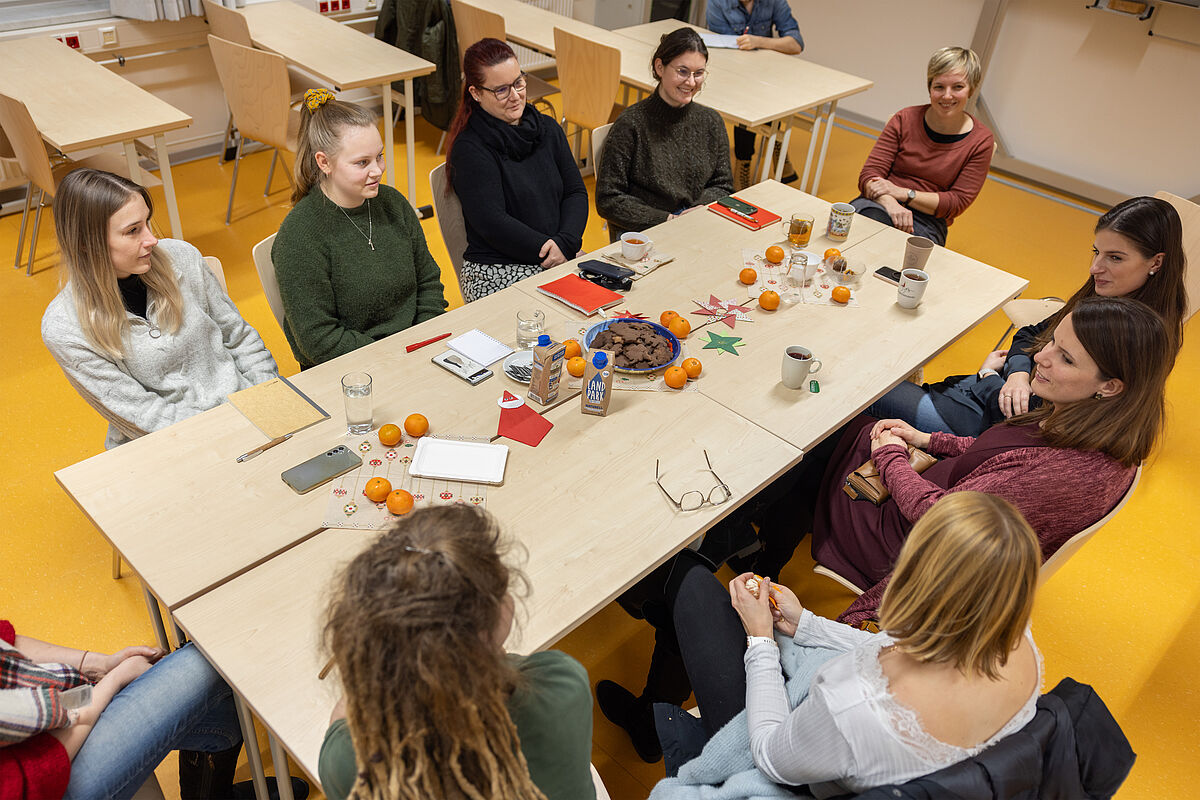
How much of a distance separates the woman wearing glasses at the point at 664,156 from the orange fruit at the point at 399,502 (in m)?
1.86

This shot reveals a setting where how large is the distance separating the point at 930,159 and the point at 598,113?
1.67 m

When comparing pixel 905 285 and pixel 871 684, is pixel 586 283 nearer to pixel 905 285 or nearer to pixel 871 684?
pixel 905 285

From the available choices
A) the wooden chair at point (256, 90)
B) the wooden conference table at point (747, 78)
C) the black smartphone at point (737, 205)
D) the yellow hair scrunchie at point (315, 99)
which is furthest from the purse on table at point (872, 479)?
the wooden chair at point (256, 90)

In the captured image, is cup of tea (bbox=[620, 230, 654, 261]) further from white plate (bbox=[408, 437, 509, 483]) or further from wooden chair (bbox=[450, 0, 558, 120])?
wooden chair (bbox=[450, 0, 558, 120])

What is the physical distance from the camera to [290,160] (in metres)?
4.90

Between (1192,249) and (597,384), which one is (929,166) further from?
(597,384)

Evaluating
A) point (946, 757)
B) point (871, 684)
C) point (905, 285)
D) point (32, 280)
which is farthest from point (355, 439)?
point (32, 280)

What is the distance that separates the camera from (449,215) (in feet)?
9.59

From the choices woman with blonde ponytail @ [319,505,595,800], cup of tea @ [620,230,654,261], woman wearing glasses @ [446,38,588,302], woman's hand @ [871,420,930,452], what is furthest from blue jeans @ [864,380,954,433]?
woman with blonde ponytail @ [319,505,595,800]

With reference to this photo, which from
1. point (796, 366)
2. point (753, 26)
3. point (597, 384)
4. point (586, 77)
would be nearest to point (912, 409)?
point (796, 366)

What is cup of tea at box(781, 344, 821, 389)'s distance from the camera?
2113 mm

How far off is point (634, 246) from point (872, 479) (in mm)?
1036

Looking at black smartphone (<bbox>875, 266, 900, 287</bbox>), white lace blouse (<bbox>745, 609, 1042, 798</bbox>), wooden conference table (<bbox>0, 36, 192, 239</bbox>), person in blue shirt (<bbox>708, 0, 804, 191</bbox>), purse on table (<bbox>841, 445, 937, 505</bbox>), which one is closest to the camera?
white lace blouse (<bbox>745, 609, 1042, 798</bbox>)

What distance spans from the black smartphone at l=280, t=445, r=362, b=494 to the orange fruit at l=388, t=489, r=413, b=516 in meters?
0.17
